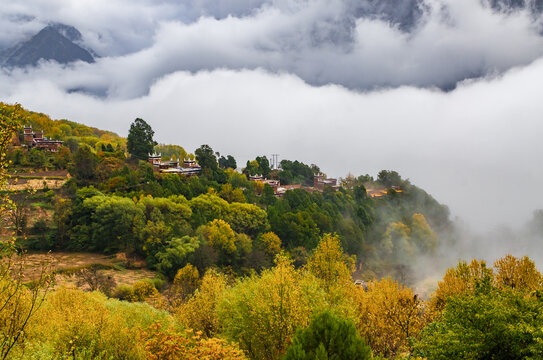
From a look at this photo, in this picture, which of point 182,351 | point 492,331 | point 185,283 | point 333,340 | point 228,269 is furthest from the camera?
point 228,269

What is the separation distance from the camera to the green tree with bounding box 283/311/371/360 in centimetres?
1311

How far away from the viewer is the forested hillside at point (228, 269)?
13.2 m

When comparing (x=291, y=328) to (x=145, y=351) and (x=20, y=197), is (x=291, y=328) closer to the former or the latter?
(x=145, y=351)

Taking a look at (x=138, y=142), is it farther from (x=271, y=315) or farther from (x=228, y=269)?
(x=271, y=315)

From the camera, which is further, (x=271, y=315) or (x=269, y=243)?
(x=269, y=243)

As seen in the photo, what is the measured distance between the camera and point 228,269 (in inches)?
2069

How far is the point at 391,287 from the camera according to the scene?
1011 inches

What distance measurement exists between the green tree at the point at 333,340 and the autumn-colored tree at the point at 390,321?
10.7 m

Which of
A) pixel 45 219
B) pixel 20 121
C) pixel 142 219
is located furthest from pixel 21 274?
pixel 45 219

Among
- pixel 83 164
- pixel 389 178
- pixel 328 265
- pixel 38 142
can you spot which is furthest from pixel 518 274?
pixel 389 178

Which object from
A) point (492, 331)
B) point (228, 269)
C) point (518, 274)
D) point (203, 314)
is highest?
point (492, 331)

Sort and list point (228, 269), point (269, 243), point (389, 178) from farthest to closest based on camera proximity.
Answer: point (389, 178)
point (269, 243)
point (228, 269)

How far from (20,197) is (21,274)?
177 ft

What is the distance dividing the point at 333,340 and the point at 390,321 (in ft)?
39.9
